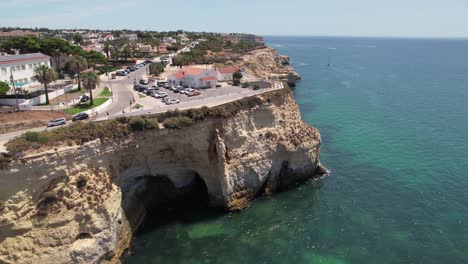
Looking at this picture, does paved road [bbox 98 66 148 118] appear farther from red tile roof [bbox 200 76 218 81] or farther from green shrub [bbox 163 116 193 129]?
red tile roof [bbox 200 76 218 81]

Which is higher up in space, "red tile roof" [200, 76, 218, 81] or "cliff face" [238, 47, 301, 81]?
"red tile roof" [200, 76, 218, 81]

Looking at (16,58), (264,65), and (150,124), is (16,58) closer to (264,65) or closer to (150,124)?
(150,124)

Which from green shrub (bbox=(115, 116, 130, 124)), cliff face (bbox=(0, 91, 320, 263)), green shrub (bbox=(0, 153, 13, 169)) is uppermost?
green shrub (bbox=(115, 116, 130, 124))

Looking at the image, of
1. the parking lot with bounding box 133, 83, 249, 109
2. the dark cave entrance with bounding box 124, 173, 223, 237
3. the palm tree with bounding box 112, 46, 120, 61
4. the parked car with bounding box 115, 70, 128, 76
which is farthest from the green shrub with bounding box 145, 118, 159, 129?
the palm tree with bounding box 112, 46, 120, 61

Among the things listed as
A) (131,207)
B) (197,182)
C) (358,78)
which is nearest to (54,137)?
(131,207)

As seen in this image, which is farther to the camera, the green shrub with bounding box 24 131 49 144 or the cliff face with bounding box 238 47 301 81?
the cliff face with bounding box 238 47 301 81

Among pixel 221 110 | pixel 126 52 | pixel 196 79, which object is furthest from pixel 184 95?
pixel 126 52

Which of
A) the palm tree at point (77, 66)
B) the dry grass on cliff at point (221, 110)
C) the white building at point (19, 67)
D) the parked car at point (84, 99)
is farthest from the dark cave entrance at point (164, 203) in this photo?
the white building at point (19, 67)

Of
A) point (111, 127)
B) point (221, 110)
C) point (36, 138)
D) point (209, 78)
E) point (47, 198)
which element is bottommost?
point (47, 198)
